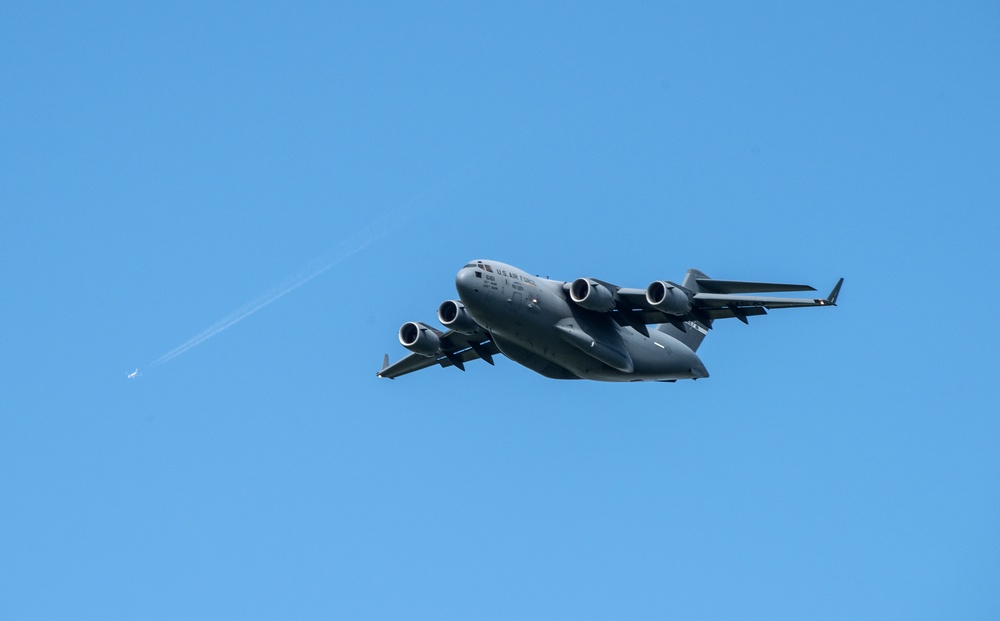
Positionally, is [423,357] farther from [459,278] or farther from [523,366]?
[459,278]

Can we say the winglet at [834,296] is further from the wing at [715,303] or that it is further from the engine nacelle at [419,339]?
the engine nacelle at [419,339]

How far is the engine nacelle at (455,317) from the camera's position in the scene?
2898 centimetres

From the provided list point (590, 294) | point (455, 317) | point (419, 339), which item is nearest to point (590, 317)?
point (590, 294)

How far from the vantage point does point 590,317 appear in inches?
1128

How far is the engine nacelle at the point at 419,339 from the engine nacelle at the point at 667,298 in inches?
223

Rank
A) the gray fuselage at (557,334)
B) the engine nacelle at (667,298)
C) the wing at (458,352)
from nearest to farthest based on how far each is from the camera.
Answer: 1. the gray fuselage at (557,334)
2. the engine nacelle at (667,298)
3. the wing at (458,352)

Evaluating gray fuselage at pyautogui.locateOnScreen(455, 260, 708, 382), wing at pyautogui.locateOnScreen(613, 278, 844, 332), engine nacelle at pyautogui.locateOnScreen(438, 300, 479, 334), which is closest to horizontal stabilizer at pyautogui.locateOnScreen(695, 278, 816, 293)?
wing at pyautogui.locateOnScreen(613, 278, 844, 332)

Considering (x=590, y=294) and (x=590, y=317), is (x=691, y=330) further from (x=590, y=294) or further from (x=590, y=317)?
(x=590, y=294)

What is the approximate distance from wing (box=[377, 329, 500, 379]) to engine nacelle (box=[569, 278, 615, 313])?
3.73 m

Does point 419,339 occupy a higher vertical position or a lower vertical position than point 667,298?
higher

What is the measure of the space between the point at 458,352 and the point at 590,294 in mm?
5735

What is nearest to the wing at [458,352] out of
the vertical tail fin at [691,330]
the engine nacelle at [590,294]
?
the engine nacelle at [590,294]

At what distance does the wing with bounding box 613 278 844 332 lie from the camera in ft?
92.8

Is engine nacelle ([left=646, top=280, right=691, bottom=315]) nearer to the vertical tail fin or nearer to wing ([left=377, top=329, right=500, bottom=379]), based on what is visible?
the vertical tail fin
